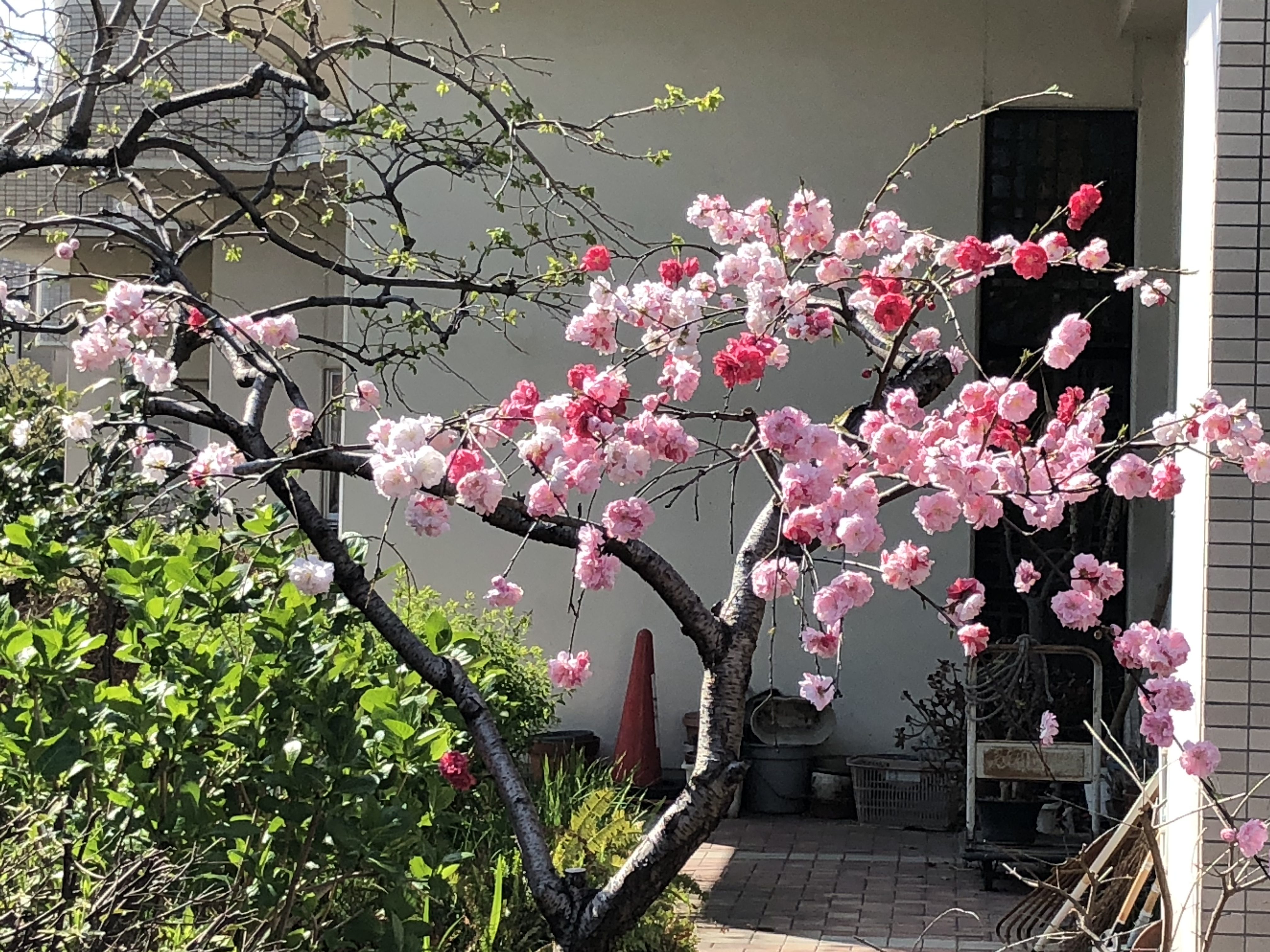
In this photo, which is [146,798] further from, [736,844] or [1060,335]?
[736,844]

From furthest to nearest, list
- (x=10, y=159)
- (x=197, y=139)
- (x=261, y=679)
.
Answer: (x=197, y=139) < (x=10, y=159) < (x=261, y=679)

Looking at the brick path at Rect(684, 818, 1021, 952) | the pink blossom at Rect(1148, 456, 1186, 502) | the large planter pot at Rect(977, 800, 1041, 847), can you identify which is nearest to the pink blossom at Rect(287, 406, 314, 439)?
the pink blossom at Rect(1148, 456, 1186, 502)

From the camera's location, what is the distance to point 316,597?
4.29m

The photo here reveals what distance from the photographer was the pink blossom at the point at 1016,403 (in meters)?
3.41

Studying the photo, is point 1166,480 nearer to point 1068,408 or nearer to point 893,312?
point 1068,408

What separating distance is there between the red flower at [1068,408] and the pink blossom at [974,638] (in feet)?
2.01

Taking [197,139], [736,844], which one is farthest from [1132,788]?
Answer: [197,139]

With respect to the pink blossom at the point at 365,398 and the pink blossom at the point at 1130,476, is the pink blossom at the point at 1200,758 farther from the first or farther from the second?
the pink blossom at the point at 365,398

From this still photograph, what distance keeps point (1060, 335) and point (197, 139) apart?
14.8 ft

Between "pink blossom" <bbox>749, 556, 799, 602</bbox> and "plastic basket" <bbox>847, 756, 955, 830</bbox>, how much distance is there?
578cm

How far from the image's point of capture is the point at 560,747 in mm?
9375

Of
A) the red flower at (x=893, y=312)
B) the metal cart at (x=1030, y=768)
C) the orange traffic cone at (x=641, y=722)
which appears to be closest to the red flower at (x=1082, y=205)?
the red flower at (x=893, y=312)

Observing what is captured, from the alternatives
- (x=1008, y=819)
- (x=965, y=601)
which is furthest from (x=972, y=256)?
(x=1008, y=819)

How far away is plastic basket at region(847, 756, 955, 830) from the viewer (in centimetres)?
909
